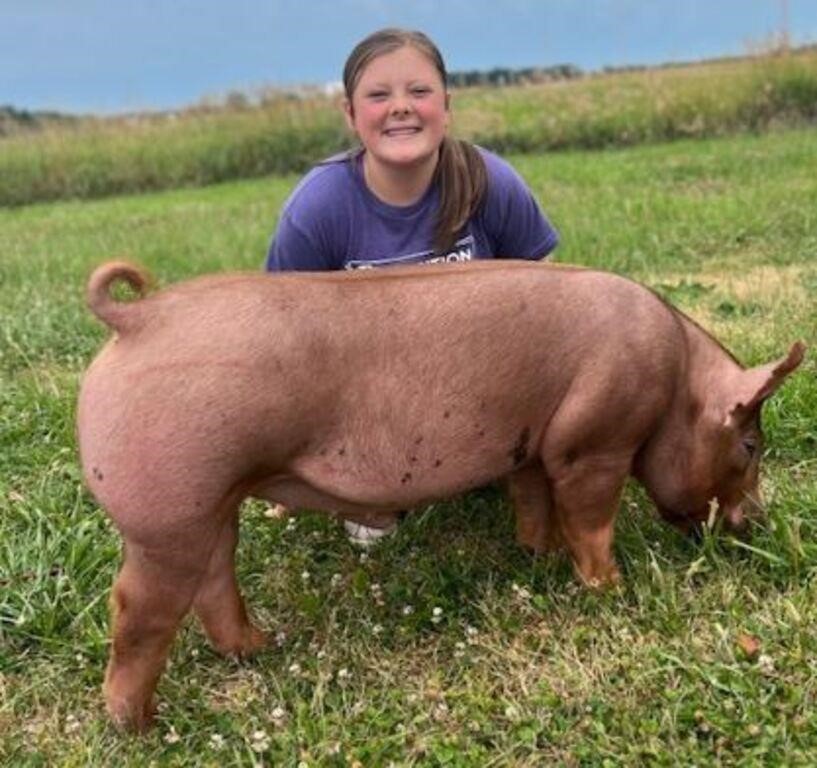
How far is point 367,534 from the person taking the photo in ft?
11.7

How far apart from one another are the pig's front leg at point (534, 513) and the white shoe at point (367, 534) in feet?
1.38

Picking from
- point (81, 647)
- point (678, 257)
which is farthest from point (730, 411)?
point (678, 257)

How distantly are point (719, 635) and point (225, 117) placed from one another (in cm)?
1688

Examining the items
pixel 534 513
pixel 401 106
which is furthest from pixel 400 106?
pixel 534 513

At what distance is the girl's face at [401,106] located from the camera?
130 inches

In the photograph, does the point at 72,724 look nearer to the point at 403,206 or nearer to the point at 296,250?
the point at 296,250

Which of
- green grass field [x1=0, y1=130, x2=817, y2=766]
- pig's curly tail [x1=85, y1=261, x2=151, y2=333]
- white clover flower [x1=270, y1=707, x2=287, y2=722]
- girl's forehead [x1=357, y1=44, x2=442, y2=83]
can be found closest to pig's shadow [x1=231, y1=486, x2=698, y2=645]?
green grass field [x1=0, y1=130, x2=817, y2=766]

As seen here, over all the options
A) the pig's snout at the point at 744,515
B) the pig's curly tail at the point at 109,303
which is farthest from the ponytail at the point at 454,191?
the pig's curly tail at the point at 109,303

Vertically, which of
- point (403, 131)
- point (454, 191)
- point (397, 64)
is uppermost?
point (397, 64)

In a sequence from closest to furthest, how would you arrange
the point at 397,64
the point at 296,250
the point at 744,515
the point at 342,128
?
the point at 744,515, the point at 397,64, the point at 296,250, the point at 342,128

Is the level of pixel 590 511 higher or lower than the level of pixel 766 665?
higher

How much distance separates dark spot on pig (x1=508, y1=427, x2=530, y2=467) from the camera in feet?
9.29

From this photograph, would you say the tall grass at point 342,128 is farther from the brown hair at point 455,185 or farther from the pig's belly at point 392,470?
the pig's belly at point 392,470

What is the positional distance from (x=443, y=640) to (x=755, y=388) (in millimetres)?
1047
